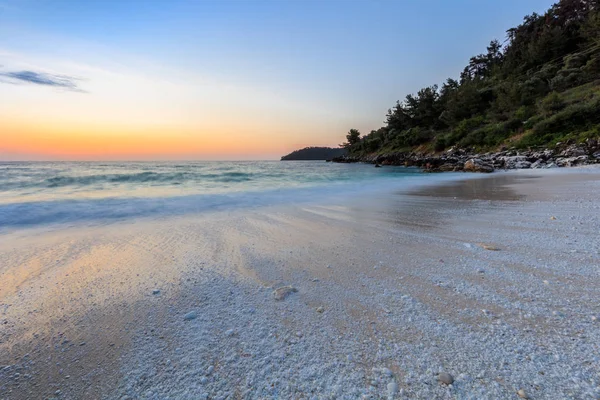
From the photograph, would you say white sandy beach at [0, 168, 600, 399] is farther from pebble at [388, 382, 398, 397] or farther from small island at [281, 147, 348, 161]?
small island at [281, 147, 348, 161]

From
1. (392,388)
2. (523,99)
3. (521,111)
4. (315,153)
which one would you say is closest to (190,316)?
(392,388)

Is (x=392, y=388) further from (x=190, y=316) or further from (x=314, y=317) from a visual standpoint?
(x=190, y=316)

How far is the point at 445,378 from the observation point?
1138 millimetres

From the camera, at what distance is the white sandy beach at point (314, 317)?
1.18 m

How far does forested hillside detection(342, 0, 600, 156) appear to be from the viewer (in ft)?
61.4

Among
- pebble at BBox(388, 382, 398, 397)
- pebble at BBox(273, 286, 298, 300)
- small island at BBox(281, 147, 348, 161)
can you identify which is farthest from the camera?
small island at BBox(281, 147, 348, 161)

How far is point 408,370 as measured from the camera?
1207 millimetres

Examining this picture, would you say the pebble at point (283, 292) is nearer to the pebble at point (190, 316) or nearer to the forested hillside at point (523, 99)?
the pebble at point (190, 316)

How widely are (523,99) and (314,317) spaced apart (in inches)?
1395

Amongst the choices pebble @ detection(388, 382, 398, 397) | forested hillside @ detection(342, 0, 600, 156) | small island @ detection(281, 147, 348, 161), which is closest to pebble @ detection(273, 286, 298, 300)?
pebble @ detection(388, 382, 398, 397)

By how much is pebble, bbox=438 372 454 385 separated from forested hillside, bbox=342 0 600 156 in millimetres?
21149

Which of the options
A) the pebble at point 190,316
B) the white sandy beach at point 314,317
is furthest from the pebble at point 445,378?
the pebble at point 190,316

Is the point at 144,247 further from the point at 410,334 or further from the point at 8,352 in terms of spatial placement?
the point at 410,334

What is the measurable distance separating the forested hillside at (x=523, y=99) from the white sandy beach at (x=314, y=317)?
19717mm
